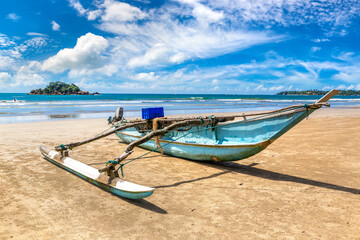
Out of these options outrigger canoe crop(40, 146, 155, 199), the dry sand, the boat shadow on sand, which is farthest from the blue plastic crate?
outrigger canoe crop(40, 146, 155, 199)

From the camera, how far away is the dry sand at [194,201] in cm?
321

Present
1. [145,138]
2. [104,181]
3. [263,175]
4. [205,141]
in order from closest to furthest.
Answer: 1. [104,181]
2. [145,138]
3. [263,175]
4. [205,141]

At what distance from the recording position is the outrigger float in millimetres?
4336

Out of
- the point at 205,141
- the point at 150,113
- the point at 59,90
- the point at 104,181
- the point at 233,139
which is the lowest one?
the point at 104,181

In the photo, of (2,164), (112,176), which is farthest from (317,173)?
(2,164)

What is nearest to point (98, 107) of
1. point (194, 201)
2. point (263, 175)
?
point (263, 175)

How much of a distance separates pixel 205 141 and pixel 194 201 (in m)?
2.42

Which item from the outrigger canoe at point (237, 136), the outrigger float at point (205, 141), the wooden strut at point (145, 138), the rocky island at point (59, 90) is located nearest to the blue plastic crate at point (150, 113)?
the outrigger float at point (205, 141)

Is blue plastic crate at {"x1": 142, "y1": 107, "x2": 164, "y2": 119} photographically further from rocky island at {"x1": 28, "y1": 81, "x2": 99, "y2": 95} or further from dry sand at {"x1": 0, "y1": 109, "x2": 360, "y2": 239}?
rocky island at {"x1": 28, "y1": 81, "x2": 99, "y2": 95}

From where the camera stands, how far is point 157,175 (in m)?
5.57

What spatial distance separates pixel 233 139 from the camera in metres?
5.73

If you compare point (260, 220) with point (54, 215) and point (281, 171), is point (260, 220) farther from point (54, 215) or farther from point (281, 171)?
point (54, 215)

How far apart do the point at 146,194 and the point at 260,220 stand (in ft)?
5.97

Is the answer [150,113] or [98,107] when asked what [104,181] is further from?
[98,107]
